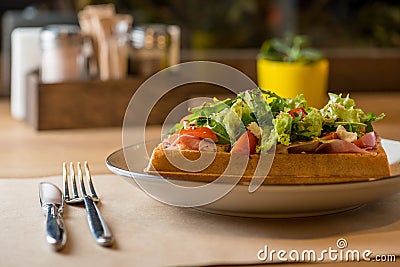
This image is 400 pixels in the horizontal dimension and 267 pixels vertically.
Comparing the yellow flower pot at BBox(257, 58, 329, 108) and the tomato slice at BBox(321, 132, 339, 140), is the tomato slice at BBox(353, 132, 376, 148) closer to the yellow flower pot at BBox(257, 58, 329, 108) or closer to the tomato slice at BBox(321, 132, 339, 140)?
the tomato slice at BBox(321, 132, 339, 140)

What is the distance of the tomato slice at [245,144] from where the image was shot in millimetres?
972

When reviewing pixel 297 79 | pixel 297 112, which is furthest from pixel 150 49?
pixel 297 112

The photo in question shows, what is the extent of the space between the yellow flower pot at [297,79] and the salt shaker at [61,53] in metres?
0.48

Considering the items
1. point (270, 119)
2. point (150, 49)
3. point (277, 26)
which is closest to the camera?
point (270, 119)

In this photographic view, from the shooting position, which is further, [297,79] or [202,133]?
[297,79]

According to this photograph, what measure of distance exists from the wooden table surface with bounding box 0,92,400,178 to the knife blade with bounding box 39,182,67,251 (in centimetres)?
22

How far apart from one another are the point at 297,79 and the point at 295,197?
1.08 meters

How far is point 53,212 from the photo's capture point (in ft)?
3.17

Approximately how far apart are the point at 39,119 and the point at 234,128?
3.14ft

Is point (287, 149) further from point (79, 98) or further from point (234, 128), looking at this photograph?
point (79, 98)

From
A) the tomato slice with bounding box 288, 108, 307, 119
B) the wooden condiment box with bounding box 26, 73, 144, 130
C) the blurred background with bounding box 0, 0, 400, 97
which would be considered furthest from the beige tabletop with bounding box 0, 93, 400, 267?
the blurred background with bounding box 0, 0, 400, 97

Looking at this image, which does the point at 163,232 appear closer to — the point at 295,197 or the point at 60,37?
the point at 295,197

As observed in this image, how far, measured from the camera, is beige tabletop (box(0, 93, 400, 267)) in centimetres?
84

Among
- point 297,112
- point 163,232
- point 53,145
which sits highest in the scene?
point 297,112
